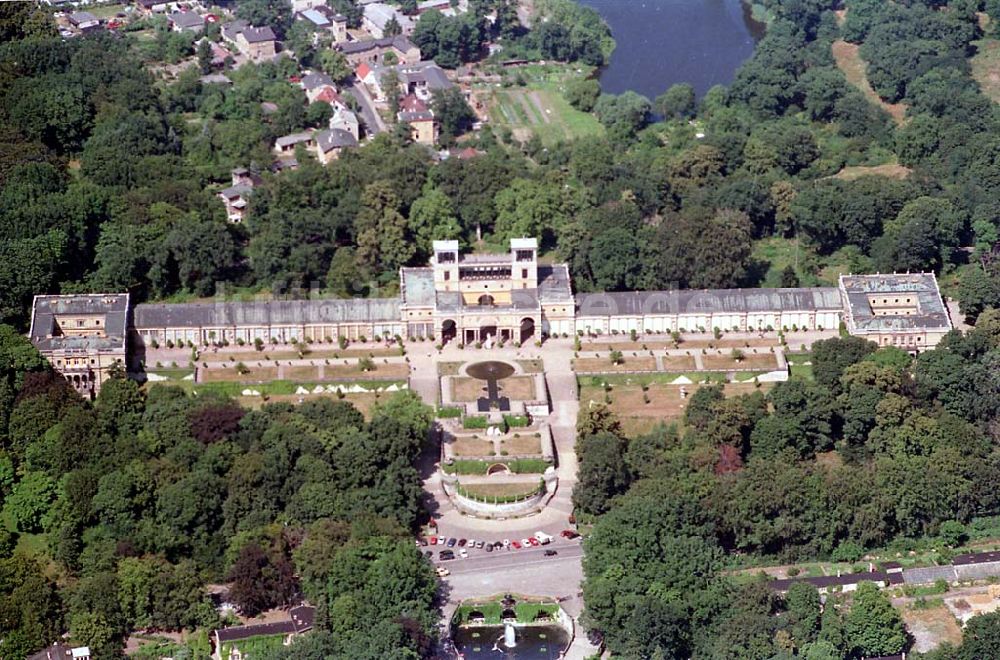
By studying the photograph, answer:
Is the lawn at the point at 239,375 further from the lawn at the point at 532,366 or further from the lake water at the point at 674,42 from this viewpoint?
the lake water at the point at 674,42

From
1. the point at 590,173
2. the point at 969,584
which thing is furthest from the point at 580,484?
the point at 590,173

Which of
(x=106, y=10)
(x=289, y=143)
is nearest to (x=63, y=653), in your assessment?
(x=289, y=143)

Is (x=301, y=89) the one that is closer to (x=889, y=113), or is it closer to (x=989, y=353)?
(x=889, y=113)

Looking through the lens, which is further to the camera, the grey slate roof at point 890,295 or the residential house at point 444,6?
the residential house at point 444,6

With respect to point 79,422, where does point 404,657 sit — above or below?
below

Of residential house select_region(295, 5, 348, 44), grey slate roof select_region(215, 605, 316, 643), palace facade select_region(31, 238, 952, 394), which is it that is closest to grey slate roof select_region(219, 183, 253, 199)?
palace facade select_region(31, 238, 952, 394)

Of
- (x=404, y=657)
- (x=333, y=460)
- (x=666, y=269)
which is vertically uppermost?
(x=666, y=269)

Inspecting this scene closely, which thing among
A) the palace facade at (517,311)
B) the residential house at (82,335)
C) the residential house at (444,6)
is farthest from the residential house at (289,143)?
the residential house at (444,6)
